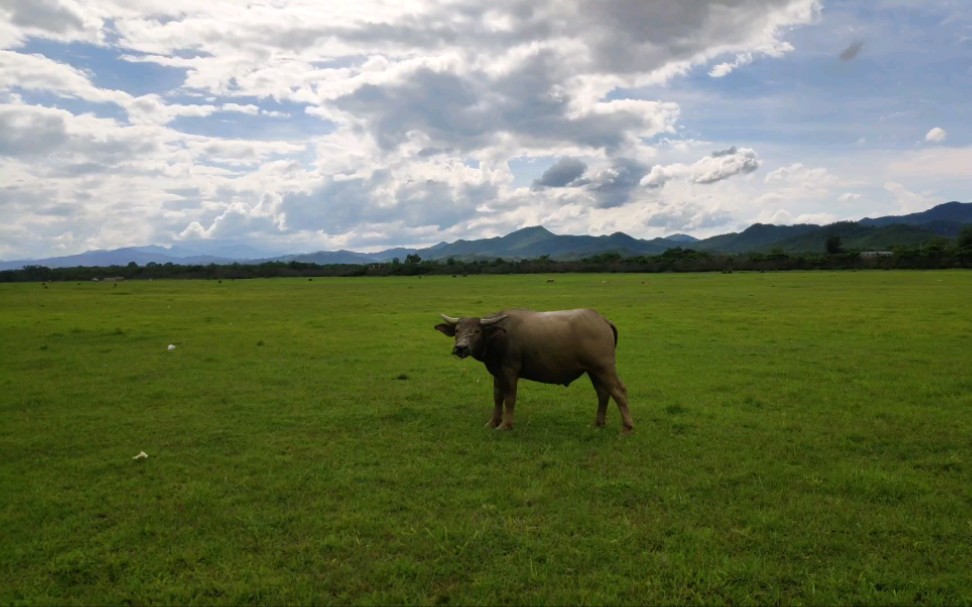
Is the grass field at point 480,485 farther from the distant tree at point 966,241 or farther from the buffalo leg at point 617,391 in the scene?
the distant tree at point 966,241

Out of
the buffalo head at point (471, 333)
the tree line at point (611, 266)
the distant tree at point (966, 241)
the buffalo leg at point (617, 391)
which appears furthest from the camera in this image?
the tree line at point (611, 266)

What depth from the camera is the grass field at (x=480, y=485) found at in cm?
559

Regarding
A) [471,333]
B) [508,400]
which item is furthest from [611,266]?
[471,333]

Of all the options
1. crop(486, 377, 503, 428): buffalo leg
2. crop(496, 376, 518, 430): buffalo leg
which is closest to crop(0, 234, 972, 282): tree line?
crop(486, 377, 503, 428): buffalo leg

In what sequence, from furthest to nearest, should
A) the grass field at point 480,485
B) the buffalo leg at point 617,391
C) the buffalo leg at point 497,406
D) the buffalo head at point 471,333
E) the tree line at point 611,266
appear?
the tree line at point 611,266 < the buffalo leg at point 497,406 < the buffalo leg at point 617,391 < the buffalo head at point 471,333 < the grass field at point 480,485

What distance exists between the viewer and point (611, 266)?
355 feet

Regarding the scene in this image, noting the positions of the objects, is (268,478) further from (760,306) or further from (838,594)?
(760,306)

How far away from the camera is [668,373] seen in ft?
49.6

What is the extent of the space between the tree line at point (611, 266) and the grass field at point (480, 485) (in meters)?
88.5

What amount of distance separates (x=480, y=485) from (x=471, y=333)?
8.97 ft

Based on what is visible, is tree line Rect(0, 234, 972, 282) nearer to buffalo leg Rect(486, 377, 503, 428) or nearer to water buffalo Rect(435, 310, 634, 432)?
water buffalo Rect(435, 310, 634, 432)

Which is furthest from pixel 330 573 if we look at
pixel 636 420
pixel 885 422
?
pixel 885 422

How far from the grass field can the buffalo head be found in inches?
56.1

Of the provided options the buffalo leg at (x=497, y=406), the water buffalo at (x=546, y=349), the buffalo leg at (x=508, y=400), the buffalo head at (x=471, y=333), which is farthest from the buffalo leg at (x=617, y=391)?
the buffalo head at (x=471, y=333)
